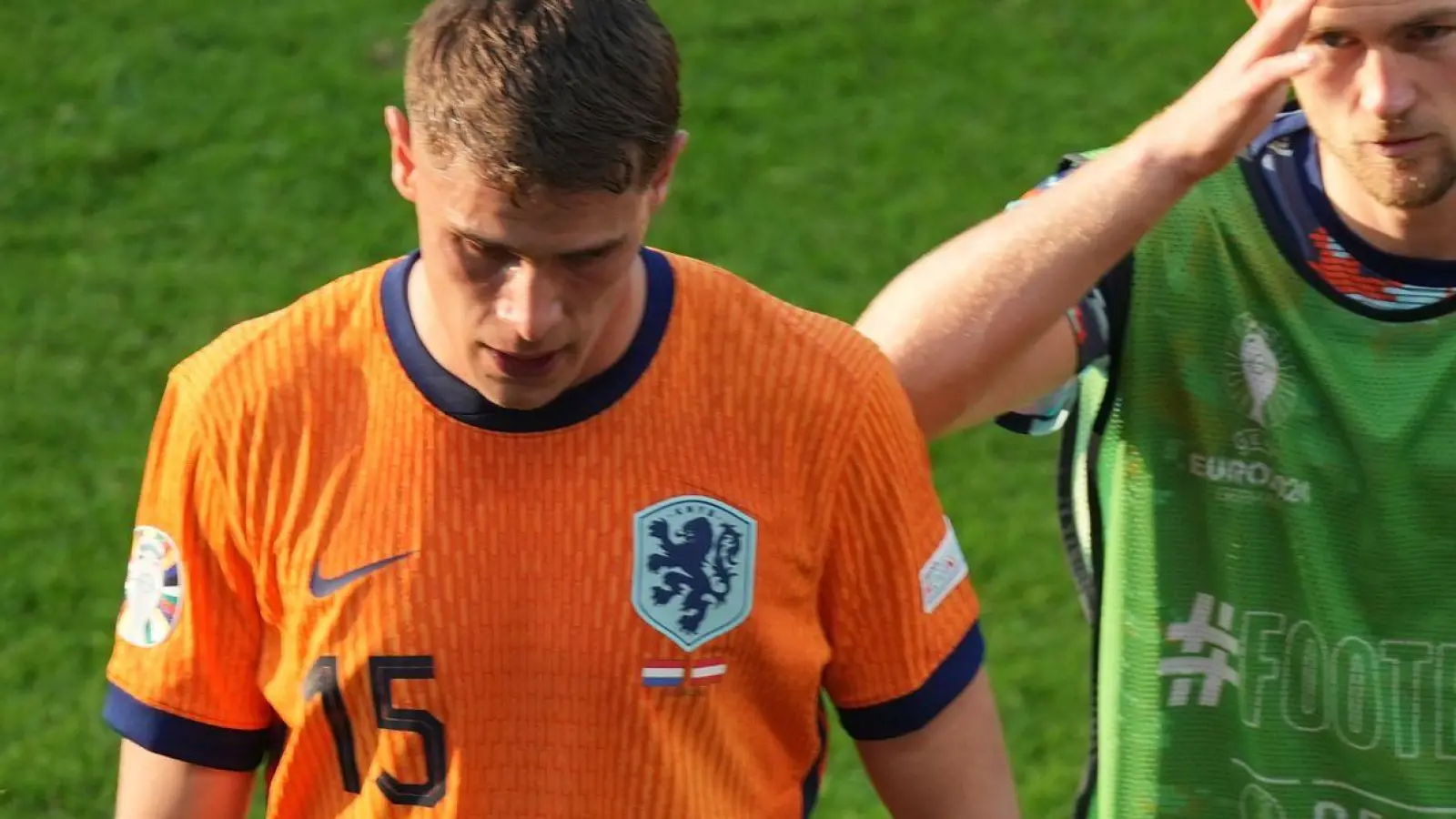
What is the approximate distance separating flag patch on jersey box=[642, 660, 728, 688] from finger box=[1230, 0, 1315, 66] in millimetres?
1011

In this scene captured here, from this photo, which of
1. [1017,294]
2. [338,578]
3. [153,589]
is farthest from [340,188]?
[338,578]

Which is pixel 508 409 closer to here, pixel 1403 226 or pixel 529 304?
pixel 529 304

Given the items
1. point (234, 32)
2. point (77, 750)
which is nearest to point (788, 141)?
point (234, 32)

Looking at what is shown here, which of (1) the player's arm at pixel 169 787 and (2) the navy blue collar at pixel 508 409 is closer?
(2) the navy blue collar at pixel 508 409

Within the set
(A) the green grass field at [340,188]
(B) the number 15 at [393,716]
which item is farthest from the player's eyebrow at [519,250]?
(A) the green grass field at [340,188]

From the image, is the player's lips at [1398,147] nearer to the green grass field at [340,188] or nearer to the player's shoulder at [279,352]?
the player's shoulder at [279,352]

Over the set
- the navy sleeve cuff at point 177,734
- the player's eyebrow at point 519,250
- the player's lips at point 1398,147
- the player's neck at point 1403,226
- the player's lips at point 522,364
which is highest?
the player's lips at point 1398,147

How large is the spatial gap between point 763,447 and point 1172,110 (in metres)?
0.74

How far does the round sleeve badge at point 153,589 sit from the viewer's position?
7.81 ft

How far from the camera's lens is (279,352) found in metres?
2.34

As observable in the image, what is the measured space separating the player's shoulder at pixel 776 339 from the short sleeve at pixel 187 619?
1.84 feet

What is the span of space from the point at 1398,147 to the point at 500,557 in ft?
4.16

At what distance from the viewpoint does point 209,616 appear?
2.39 metres

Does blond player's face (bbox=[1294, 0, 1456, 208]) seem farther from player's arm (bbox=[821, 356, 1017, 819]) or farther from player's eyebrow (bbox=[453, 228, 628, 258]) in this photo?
player's eyebrow (bbox=[453, 228, 628, 258])
